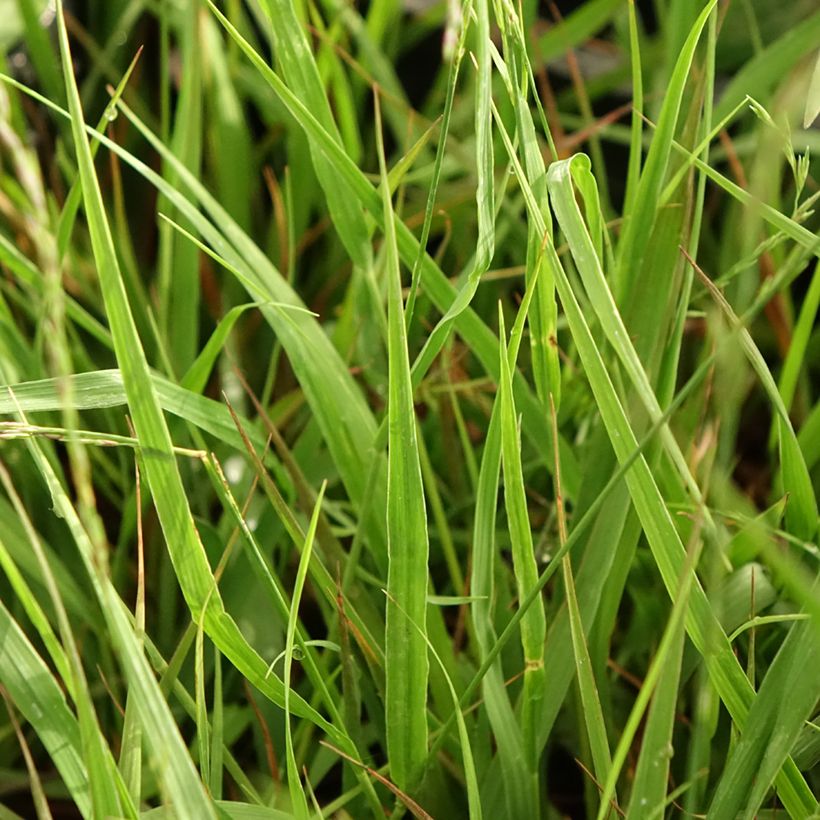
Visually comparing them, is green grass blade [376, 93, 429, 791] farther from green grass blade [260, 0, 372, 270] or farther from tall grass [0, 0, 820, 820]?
green grass blade [260, 0, 372, 270]

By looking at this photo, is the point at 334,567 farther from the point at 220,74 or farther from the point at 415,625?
the point at 220,74

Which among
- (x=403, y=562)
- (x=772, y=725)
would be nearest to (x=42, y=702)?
(x=403, y=562)

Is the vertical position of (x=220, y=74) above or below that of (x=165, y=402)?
above

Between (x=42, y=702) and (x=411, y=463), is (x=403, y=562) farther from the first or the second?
(x=42, y=702)

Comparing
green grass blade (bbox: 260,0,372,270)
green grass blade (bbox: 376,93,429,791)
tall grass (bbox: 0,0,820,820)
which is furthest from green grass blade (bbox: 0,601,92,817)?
green grass blade (bbox: 260,0,372,270)

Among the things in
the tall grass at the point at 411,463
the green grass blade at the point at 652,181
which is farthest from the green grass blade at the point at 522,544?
the green grass blade at the point at 652,181

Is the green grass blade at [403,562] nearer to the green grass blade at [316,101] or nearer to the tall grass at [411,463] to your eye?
the tall grass at [411,463]

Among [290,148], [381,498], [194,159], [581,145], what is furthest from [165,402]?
[581,145]

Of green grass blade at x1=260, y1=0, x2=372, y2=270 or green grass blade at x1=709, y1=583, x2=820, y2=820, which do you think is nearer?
green grass blade at x1=709, y1=583, x2=820, y2=820
